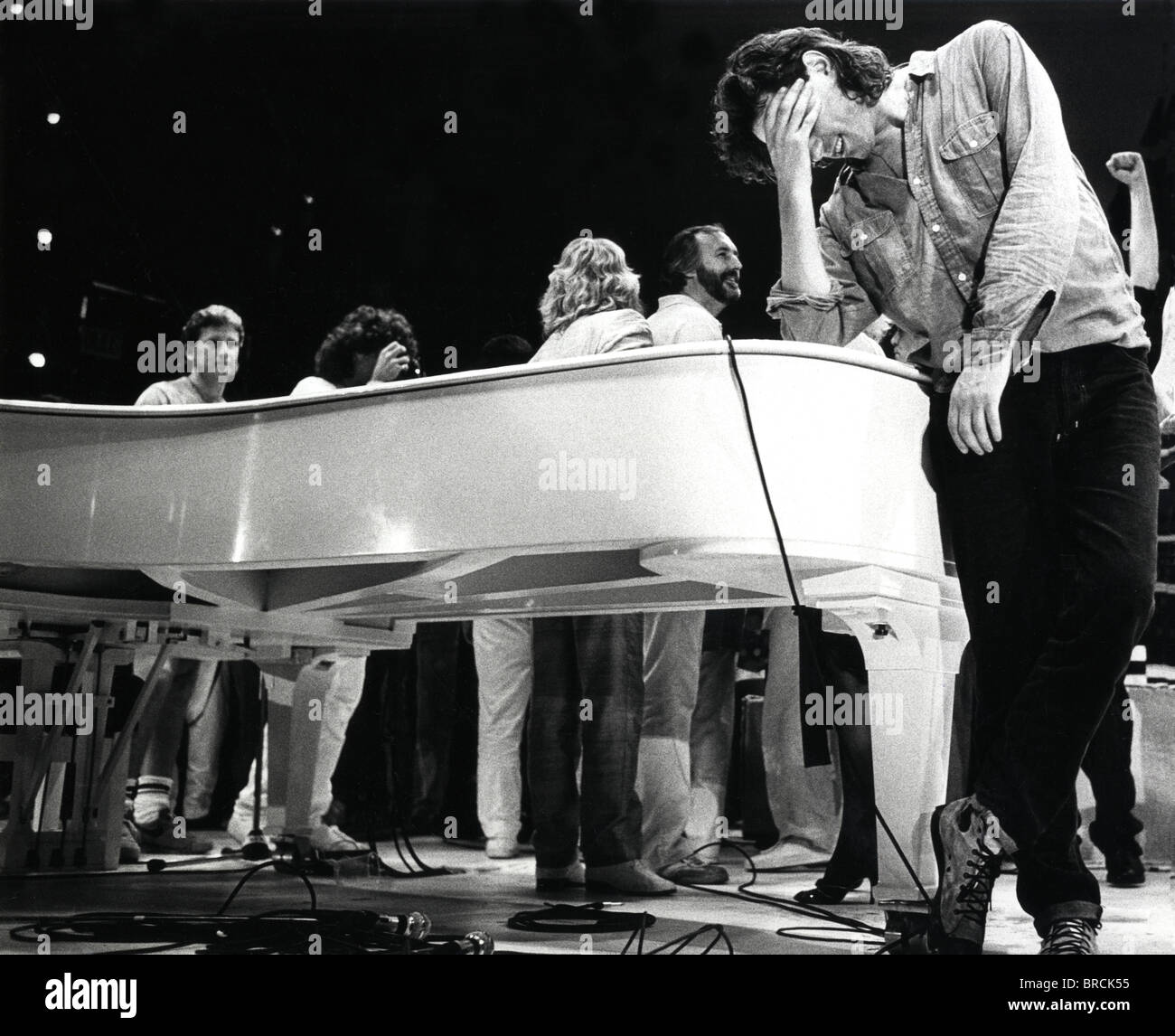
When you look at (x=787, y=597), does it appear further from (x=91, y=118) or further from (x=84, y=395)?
(x=91, y=118)

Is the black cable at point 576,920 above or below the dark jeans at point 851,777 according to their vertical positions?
below

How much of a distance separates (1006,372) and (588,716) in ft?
3.72

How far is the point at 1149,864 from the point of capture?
2.56m

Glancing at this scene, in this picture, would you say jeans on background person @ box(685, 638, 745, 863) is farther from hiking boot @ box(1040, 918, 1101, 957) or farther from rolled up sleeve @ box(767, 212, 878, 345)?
hiking boot @ box(1040, 918, 1101, 957)

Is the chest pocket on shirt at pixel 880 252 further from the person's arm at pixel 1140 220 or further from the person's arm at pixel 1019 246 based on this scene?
the person's arm at pixel 1140 220

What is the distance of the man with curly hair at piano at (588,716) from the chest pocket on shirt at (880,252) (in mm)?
521

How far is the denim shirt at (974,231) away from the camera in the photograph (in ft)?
5.93

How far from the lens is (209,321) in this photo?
283 cm

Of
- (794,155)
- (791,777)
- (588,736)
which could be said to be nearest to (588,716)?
(588,736)

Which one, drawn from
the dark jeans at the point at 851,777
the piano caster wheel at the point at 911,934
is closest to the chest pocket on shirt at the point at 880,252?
the dark jeans at the point at 851,777

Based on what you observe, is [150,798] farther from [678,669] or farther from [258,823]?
[678,669]

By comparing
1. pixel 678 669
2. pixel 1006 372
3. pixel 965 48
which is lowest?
pixel 678 669
